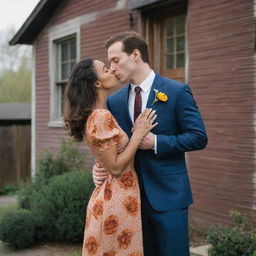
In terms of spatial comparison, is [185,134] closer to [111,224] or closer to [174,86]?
[174,86]

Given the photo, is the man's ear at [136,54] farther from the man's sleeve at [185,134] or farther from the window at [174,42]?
the window at [174,42]

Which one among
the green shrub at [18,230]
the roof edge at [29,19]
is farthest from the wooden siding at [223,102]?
the roof edge at [29,19]

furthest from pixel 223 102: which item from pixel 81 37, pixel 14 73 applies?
pixel 14 73

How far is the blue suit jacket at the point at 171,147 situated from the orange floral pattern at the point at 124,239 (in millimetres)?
248

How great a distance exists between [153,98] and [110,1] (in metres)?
6.52

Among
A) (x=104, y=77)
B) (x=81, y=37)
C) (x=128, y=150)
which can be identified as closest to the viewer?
(x=128, y=150)

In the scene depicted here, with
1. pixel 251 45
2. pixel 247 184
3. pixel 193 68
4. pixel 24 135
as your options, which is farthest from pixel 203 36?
pixel 24 135

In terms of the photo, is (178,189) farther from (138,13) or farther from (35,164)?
(35,164)

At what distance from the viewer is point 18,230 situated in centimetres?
640

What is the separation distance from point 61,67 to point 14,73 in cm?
2960

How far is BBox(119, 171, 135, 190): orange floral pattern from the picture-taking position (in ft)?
9.96

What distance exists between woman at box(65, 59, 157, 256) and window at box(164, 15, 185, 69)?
453 cm

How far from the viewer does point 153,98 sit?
3.05 meters

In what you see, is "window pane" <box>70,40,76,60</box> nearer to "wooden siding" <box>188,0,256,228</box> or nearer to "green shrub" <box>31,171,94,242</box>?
"wooden siding" <box>188,0,256,228</box>
